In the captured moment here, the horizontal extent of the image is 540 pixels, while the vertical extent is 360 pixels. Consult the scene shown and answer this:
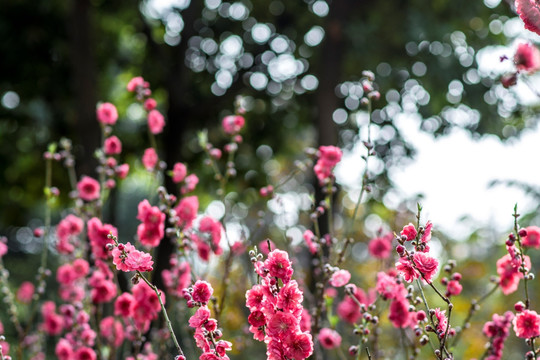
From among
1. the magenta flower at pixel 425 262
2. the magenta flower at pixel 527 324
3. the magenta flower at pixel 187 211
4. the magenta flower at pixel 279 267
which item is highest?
the magenta flower at pixel 187 211

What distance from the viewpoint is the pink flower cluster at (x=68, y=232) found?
3047 mm

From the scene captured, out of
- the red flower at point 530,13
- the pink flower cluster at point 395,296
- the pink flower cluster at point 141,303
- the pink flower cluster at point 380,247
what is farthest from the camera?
the pink flower cluster at point 380,247

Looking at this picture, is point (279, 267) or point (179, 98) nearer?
point (279, 267)

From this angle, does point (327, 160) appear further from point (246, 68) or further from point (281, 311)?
point (246, 68)

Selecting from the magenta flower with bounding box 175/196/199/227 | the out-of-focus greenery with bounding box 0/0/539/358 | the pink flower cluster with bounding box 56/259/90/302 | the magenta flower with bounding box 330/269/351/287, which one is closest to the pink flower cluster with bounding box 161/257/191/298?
the magenta flower with bounding box 175/196/199/227

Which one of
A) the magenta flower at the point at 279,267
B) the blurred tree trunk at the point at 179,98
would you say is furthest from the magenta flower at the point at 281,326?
the blurred tree trunk at the point at 179,98

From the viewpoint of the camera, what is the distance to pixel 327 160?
2.66 m

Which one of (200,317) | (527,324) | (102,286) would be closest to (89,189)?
(102,286)

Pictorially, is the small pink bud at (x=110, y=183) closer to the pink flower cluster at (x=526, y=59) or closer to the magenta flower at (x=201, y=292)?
the magenta flower at (x=201, y=292)

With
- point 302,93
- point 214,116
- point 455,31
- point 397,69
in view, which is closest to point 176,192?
point 214,116

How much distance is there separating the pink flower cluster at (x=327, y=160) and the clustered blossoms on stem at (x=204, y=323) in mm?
1105

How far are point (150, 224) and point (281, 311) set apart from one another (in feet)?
2.91

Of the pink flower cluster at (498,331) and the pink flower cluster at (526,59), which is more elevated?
the pink flower cluster at (526,59)

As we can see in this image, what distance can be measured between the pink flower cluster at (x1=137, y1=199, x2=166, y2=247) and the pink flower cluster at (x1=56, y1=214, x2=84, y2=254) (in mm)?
879
